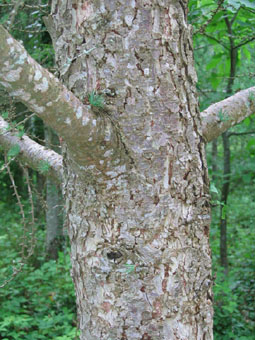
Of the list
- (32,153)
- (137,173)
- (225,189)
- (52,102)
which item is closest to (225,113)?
(137,173)

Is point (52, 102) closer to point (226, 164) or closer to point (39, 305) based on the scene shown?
point (226, 164)

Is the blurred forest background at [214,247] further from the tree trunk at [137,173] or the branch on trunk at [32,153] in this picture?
the tree trunk at [137,173]

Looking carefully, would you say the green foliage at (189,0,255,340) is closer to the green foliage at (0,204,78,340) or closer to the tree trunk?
the tree trunk

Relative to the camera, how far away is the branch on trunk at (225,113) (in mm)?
1510

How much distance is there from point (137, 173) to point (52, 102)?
1.21 feet

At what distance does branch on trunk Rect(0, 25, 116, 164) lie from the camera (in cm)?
88

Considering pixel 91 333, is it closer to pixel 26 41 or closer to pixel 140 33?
pixel 140 33

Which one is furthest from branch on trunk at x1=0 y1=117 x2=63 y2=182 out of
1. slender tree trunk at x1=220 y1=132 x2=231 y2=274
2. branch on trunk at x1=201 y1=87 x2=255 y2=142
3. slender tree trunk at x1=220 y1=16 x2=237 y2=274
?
slender tree trunk at x1=220 y1=132 x2=231 y2=274

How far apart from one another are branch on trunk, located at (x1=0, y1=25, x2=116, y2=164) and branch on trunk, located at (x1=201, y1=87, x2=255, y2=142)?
1.76ft

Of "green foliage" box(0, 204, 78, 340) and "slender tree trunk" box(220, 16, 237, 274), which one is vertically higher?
"slender tree trunk" box(220, 16, 237, 274)

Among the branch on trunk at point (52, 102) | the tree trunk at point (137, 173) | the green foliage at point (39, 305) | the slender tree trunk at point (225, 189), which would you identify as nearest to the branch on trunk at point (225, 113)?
the tree trunk at point (137, 173)

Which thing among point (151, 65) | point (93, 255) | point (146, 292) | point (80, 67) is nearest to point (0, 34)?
point (80, 67)

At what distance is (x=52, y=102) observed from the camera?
3.22ft

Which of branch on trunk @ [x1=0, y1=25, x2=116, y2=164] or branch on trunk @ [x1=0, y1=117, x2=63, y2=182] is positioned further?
branch on trunk @ [x1=0, y1=117, x2=63, y2=182]
